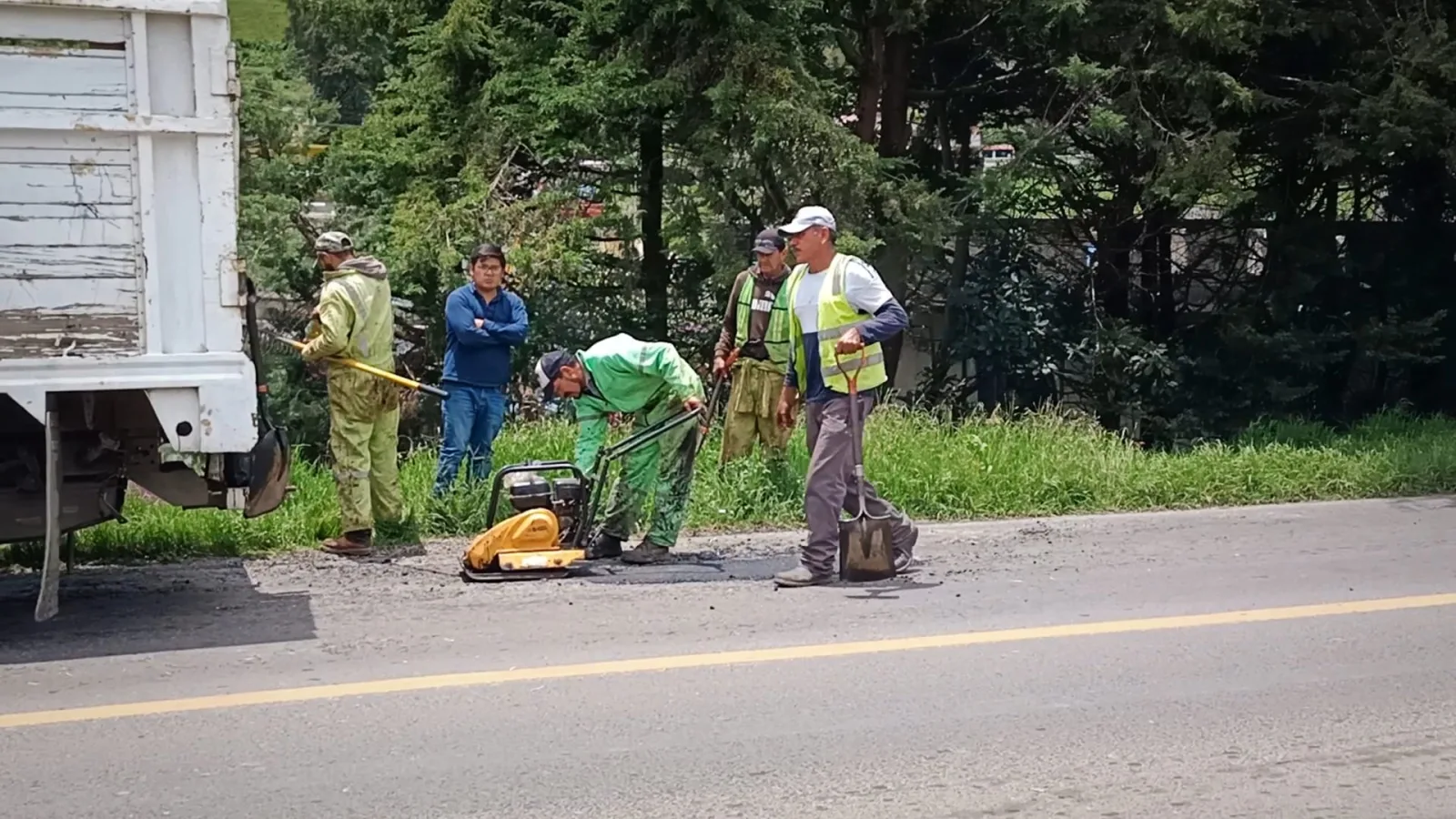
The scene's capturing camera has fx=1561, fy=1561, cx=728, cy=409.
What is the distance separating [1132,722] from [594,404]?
3517mm

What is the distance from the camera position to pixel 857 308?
760 cm

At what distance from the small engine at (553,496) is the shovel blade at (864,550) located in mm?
1359

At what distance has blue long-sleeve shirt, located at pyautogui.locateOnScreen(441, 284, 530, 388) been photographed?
921 centimetres

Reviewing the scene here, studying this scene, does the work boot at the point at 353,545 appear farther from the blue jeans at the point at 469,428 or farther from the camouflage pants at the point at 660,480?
the camouflage pants at the point at 660,480

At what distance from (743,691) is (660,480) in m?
2.63

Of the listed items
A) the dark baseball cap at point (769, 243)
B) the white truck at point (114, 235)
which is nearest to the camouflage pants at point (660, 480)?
the dark baseball cap at point (769, 243)

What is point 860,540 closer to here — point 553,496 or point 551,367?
point 553,496

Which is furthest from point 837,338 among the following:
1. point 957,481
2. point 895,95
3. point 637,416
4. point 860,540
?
point 895,95

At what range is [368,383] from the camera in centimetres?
845

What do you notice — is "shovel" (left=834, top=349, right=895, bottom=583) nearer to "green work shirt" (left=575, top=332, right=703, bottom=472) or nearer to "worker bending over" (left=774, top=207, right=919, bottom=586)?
"worker bending over" (left=774, top=207, right=919, bottom=586)

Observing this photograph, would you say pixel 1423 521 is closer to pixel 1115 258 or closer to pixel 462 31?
pixel 1115 258

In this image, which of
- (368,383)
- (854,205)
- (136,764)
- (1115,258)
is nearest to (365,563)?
(368,383)

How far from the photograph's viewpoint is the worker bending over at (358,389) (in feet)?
27.2

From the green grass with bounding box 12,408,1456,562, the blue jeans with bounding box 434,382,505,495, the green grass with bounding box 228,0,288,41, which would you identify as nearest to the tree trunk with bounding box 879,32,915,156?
the green grass with bounding box 12,408,1456,562
